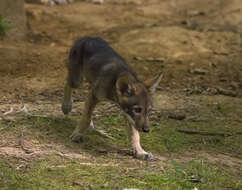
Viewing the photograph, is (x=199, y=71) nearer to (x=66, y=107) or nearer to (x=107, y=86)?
(x=66, y=107)

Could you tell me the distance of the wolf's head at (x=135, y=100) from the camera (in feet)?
20.8

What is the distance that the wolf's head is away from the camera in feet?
20.8

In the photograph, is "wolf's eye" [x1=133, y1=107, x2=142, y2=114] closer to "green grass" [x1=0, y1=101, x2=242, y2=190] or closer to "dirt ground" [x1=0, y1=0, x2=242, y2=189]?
"green grass" [x1=0, y1=101, x2=242, y2=190]

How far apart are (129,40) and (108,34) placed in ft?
3.01

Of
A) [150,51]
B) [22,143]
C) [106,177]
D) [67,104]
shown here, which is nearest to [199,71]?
[150,51]

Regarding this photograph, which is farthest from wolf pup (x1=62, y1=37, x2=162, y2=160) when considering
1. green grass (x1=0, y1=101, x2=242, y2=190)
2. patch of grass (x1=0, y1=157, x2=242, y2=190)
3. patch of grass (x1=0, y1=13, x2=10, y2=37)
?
patch of grass (x1=0, y1=13, x2=10, y2=37)

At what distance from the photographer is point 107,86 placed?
22.1ft

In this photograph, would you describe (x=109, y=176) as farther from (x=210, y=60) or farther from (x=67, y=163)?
(x=210, y=60)

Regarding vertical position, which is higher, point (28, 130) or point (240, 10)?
point (240, 10)

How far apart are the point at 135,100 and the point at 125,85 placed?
22 centimetres

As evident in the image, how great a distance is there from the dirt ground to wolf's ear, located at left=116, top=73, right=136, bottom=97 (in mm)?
1103

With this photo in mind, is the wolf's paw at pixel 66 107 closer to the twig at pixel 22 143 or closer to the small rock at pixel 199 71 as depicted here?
the twig at pixel 22 143

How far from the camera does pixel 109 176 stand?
560 centimetres

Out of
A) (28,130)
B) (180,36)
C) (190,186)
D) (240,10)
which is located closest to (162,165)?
(190,186)
